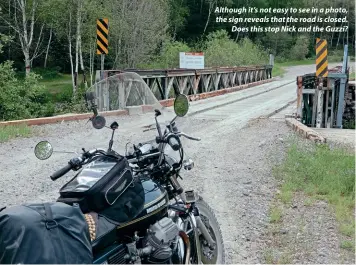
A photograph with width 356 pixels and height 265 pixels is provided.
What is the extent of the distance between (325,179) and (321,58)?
5922mm

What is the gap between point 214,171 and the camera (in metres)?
5.96

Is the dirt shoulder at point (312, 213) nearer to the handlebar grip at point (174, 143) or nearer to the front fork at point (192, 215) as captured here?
the front fork at point (192, 215)

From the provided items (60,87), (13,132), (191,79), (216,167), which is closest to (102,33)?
(191,79)

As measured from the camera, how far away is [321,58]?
34.0ft

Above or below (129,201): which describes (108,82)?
above

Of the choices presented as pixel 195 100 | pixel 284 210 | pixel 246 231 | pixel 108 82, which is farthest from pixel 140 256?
pixel 195 100

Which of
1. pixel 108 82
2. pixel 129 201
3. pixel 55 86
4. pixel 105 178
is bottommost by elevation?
pixel 55 86

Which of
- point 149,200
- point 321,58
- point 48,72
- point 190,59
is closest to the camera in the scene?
point 149,200

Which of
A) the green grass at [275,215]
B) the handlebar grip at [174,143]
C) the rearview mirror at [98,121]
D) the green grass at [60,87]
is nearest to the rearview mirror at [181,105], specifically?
the handlebar grip at [174,143]

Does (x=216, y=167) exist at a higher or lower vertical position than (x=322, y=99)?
lower

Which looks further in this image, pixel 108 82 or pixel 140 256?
pixel 108 82

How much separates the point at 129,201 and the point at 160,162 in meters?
0.37

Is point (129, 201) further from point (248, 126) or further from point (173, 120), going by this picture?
point (248, 126)

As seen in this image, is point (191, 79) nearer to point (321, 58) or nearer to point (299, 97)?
point (299, 97)
